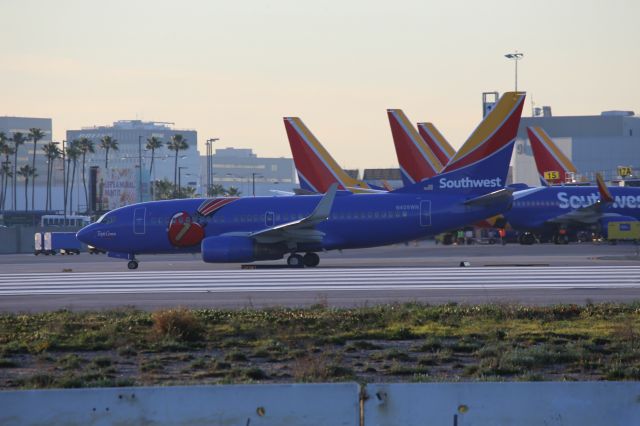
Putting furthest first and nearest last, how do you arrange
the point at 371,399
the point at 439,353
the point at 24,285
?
the point at 24,285
the point at 439,353
the point at 371,399

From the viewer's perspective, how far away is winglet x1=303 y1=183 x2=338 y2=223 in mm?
38781

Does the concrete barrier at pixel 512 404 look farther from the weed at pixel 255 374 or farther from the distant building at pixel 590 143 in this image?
the distant building at pixel 590 143

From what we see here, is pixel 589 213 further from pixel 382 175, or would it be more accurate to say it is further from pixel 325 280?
pixel 382 175

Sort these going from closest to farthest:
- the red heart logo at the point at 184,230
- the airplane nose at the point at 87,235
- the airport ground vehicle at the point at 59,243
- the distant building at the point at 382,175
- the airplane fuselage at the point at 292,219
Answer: the airplane fuselage at the point at 292,219 → the red heart logo at the point at 184,230 → the airplane nose at the point at 87,235 → the airport ground vehicle at the point at 59,243 → the distant building at the point at 382,175

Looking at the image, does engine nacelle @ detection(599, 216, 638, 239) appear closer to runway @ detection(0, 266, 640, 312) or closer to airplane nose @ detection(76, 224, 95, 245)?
runway @ detection(0, 266, 640, 312)

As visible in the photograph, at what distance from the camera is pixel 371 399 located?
32.5 feet

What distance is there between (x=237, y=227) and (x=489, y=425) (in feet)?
107

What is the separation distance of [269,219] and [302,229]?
7.15 ft

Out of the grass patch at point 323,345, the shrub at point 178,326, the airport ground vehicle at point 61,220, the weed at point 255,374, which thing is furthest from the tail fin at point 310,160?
the airport ground vehicle at point 61,220

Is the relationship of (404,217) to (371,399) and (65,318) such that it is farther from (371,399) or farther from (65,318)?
(371,399)

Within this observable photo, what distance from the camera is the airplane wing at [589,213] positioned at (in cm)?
6077

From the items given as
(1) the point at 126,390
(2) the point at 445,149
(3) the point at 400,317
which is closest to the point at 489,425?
(1) the point at 126,390

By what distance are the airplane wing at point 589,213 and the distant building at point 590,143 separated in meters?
51.5

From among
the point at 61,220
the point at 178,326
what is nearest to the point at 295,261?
the point at 178,326
